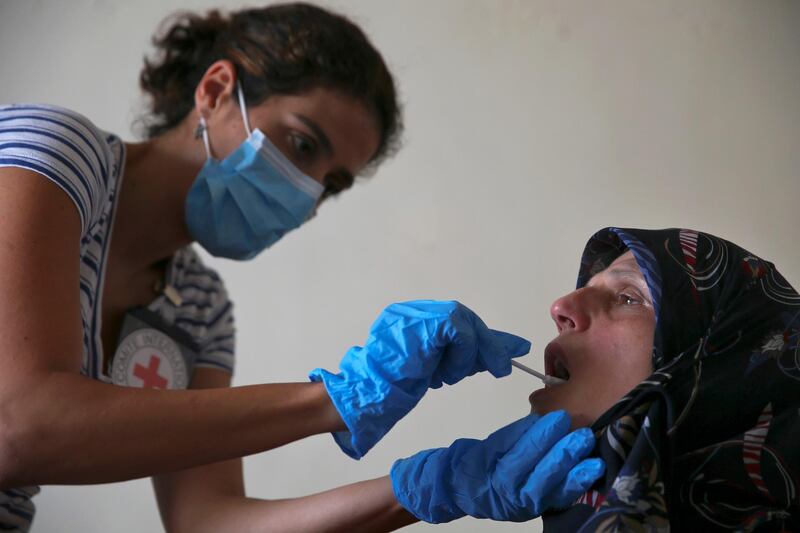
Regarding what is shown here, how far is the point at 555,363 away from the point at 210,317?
85 cm

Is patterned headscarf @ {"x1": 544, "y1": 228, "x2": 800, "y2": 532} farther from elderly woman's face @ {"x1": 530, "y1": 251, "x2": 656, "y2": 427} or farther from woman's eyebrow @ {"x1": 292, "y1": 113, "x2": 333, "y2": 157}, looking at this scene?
woman's eyebrow @ {"x1": 292, "y1": 113, "x2": 333, "y2": 157}

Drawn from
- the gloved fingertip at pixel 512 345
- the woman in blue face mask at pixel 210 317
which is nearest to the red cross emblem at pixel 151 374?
the woman in blue face mask at pixel 210 317

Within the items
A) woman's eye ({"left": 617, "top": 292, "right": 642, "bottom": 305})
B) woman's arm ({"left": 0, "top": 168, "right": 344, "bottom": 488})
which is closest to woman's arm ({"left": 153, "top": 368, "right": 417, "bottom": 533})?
woman's arm ({"left": 0, "top": 168, "right": 344, "bottom": 488})

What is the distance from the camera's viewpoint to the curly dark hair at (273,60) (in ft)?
4.92

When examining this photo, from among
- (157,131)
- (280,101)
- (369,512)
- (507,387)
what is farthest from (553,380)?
(157,131)

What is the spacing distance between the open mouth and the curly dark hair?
0.64 meters

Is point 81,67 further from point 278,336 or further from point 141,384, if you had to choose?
point 141,384

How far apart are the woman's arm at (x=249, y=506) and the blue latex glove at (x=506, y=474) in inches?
5.7

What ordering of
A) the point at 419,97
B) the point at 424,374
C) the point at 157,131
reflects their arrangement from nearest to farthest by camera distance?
1. the point at 424,374
2. the point at 157,131
3. the point at 419,97

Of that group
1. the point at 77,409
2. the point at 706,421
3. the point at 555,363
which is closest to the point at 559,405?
the point at 555,363

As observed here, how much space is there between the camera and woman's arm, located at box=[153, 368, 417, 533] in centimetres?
127

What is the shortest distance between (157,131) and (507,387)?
1006 mm

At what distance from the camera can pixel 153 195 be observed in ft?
4.94

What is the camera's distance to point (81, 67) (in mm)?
2316
